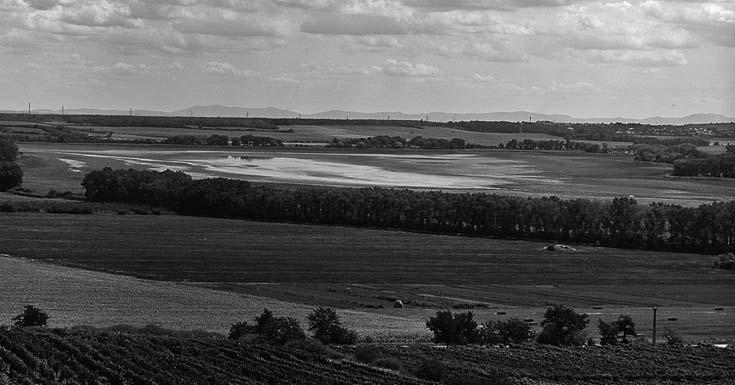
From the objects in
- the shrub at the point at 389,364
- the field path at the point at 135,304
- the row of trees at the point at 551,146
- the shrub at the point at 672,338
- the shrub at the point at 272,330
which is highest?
the row of trees at the point at 551,146

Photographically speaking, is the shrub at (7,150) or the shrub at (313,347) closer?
the shrub at (313,347)

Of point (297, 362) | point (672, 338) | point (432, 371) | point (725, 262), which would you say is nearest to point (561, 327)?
point (672, 338)

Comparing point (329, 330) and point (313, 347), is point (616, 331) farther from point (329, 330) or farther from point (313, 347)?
point (313, 347)

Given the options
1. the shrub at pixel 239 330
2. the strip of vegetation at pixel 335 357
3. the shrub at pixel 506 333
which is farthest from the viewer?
the shrub at pixel 506 333

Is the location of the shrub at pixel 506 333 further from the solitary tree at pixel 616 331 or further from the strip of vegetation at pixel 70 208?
the strip of vegetation at pixel 70 208

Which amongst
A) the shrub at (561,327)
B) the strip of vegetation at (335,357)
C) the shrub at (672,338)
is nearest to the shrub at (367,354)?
the strip of vegetation at (335,357)

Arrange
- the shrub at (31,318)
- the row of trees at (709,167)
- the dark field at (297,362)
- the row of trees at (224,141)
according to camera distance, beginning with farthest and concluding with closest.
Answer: the row of trees at (224,141) < the row of trees at (709,167) < the shrub at (31,318) < the dark field at (297,362)

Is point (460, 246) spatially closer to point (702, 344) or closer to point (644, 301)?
point (644, 301)
